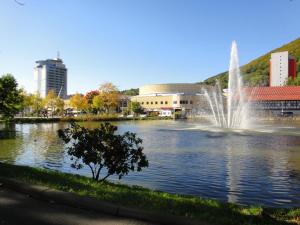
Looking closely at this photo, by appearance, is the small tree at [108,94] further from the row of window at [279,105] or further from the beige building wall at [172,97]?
the row of window at [279,105]

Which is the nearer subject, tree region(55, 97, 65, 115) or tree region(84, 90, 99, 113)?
tree region(55, 97, 65, 115)

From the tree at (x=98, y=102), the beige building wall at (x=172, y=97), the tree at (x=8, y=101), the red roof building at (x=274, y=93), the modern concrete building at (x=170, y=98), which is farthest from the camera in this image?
the beige building wall at (x=172, y=97)

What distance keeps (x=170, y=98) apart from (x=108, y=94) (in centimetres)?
5849

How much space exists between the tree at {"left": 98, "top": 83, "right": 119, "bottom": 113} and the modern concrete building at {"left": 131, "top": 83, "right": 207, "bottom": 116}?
133ft

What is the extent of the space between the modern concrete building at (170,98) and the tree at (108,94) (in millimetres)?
40433

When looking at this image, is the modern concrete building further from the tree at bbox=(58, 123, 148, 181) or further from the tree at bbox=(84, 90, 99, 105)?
the tree at bbox=(58, 123, 148, 181)

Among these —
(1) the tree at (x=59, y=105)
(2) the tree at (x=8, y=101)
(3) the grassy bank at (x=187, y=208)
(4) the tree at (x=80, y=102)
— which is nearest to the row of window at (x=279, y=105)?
(4) the tree at (x=80, y=102)

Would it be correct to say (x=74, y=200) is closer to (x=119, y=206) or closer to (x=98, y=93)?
(x=119, y=206)

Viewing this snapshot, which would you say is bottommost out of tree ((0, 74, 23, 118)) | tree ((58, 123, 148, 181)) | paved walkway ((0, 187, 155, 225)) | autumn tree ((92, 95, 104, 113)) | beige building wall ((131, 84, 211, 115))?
paved walkway ((0, 187, 155, 225))

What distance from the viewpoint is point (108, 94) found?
105 metres

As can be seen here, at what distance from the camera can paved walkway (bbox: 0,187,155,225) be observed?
263 inches

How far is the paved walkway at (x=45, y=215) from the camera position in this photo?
21.9ft

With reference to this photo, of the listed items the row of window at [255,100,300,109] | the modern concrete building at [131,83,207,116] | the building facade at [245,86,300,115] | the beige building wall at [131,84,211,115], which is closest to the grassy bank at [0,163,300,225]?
the modern concrete building at [131,83,207,116]

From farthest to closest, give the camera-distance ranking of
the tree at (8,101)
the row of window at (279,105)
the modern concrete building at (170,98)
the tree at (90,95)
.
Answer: the modern concrete building at (170,98), the row of window at (279,105), the tree at (90,95), the tree at (8,101)
